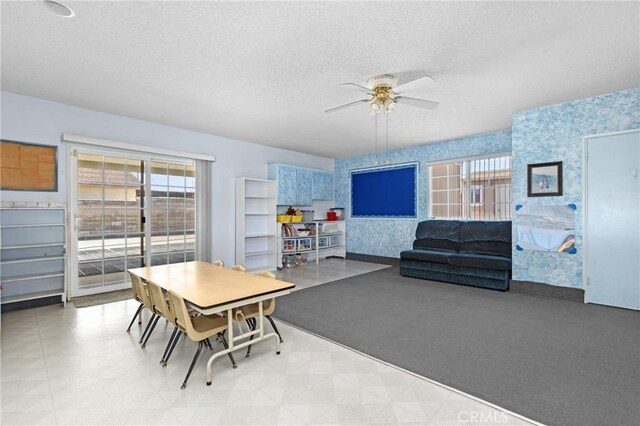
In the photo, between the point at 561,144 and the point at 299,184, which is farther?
the point at 299,184

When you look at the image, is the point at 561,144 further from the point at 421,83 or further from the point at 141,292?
the point at 141,292

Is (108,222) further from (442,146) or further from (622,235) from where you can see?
(622,235)

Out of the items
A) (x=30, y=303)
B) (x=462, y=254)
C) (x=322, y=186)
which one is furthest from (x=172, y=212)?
(x=462, y=254)

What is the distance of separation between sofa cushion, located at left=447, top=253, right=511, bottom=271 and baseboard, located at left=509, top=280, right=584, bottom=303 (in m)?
0.28

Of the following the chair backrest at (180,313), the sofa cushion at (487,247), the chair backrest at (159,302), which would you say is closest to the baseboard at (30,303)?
the chair backrest at (159,302)

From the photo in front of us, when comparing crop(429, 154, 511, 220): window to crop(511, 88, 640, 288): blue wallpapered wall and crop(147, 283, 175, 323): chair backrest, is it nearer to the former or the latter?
crop(511, 88, 640, 288): blue wallpapered wall

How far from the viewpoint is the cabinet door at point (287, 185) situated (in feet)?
22.5

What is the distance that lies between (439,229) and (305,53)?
450cm

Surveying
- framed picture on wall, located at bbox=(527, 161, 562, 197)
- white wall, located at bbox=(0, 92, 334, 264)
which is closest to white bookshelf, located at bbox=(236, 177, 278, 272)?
white wall, located at bbox=(0, 92, 334, 264)

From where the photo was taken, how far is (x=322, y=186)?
794 cm

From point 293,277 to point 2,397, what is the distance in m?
4.12

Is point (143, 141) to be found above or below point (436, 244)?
above

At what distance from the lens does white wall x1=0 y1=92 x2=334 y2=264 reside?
398cm

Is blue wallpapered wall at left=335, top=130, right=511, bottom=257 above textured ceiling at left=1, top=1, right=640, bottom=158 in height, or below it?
below
